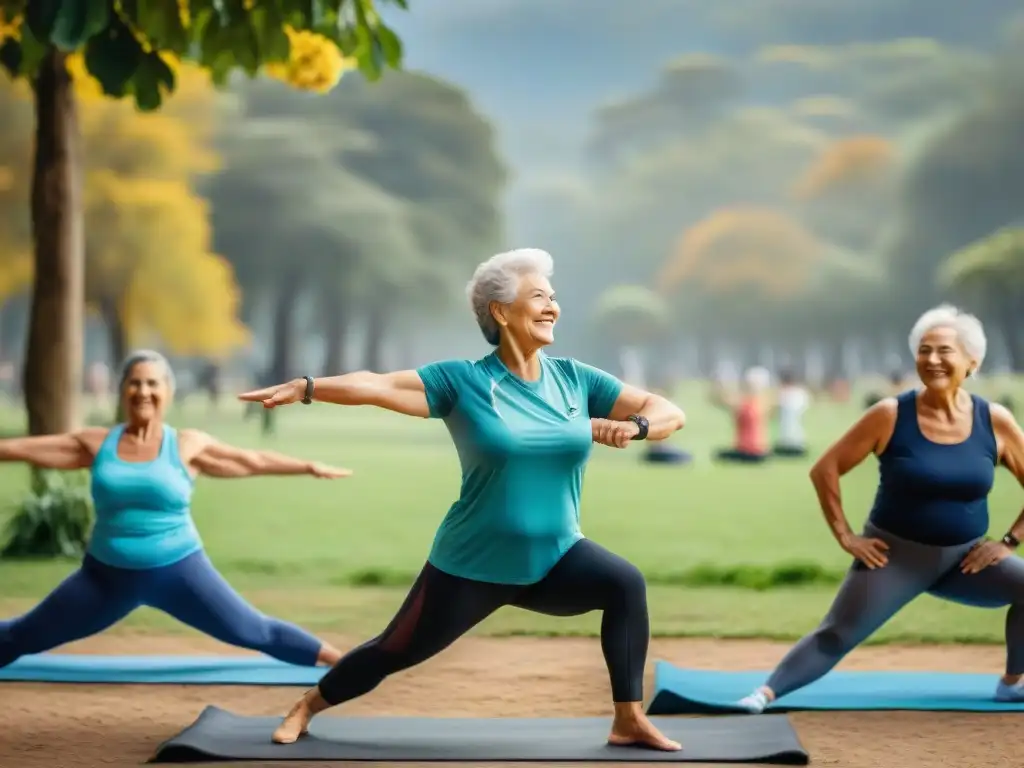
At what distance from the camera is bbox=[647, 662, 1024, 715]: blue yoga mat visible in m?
4.95

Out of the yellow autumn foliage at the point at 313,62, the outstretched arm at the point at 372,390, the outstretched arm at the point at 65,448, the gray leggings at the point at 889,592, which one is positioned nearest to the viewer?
the outstretched arm at the point at 372,390

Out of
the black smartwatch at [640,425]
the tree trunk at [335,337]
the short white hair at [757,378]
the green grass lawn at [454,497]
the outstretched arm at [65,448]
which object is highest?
the tree trunk at [335,337]

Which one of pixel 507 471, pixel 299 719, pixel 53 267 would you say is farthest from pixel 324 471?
pixel 53 267

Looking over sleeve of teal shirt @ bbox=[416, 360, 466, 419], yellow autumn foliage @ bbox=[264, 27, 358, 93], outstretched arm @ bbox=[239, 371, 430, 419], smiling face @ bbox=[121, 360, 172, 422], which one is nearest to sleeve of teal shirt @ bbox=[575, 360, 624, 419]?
sleeve of teal shirt @ bbox=[416, 360, 466, 419]

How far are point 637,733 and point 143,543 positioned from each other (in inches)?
76.9

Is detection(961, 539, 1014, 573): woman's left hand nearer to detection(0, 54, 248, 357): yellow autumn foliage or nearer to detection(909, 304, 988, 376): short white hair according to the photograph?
detection(909, 304, 988, 376): short white hair

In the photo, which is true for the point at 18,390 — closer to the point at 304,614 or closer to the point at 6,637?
the point at 304,614

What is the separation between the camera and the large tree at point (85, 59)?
593cm

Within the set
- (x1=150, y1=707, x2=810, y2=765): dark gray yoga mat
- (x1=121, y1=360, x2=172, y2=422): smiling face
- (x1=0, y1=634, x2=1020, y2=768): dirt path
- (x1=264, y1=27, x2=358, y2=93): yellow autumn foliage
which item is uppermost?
(x1=264, y1=27, x2=358, y2=93): yellow autumn foliage

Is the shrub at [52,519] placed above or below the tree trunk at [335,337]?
below

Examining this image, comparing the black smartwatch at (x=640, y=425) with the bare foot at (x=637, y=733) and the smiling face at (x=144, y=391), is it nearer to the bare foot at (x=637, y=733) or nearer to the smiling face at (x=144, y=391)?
the bare foot at (x=637, y=733)

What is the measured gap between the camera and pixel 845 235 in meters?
15.0

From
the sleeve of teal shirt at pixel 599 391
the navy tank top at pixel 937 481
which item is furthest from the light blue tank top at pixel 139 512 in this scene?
the navy tank top at pixel 937 481

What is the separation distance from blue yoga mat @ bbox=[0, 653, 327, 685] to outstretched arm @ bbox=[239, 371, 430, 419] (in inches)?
72.9
